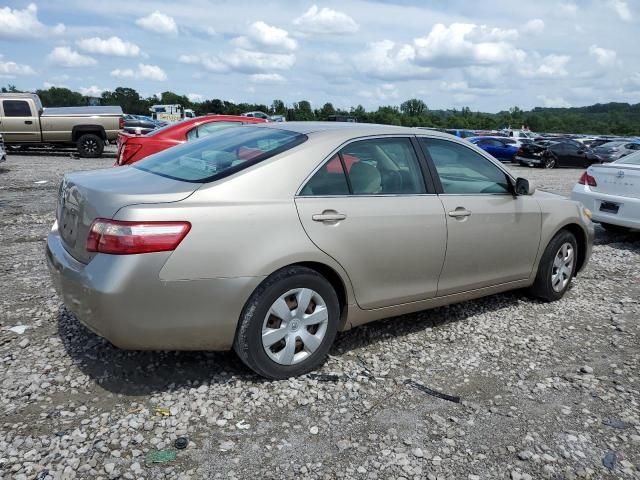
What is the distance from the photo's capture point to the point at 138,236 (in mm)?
2959

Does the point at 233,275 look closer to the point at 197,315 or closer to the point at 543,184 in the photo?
the point at 197,315

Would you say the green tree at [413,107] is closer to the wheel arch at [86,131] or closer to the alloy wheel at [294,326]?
the wheel arch at [86,131]

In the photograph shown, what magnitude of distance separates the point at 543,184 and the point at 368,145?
14973 mm

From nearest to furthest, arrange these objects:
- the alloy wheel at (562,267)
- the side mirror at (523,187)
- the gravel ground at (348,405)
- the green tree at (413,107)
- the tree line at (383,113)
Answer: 1. the gravel ground at (348,405)
2. the side mirror at (523,187)
3. the alloy wheel at (562,267)
4. the tree line at (383,113)
5. the green tree at (413,107)

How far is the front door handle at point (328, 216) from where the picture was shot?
348cm

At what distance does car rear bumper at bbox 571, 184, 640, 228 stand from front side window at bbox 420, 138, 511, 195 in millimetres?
3961

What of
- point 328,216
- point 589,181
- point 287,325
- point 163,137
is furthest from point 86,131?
point 287,325

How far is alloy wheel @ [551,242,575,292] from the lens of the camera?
5207mm

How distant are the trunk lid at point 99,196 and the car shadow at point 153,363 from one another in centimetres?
80

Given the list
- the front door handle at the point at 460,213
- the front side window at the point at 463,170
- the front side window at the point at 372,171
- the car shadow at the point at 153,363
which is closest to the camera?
the car shadow at the point at 153,363

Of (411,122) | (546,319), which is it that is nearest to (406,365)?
(546,319)

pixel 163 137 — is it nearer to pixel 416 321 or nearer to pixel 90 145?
pixel 416 321

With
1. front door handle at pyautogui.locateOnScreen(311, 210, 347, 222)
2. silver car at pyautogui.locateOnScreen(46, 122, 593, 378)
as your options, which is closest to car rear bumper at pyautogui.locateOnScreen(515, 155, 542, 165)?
silver car at pyautogui.locateOnScreen(46, 122, 593, 378)

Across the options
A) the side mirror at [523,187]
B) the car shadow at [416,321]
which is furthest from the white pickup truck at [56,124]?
the side mirror at [523,187]
